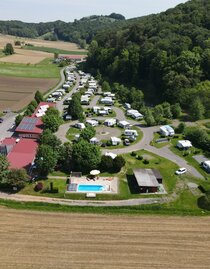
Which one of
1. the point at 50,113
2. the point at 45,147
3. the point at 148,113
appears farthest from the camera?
the point at 148,113

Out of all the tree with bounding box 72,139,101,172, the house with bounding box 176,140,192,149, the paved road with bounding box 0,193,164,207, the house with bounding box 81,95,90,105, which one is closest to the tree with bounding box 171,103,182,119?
the house with bounding box 176,140,192,149

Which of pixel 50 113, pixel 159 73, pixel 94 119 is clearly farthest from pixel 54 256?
pixel 159 73

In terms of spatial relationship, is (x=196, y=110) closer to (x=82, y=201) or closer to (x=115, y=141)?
(x=115, y=141)

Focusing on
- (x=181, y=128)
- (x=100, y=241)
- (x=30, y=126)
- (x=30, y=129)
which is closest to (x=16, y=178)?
(x=100, y=241)

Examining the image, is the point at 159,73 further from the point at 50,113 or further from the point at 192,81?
the point at 50,113

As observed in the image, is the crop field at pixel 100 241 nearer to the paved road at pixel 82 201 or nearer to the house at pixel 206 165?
the paved road at pixel 82 201

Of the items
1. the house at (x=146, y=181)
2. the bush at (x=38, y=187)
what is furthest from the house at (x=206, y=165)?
the bush at (x=38, y=187)
